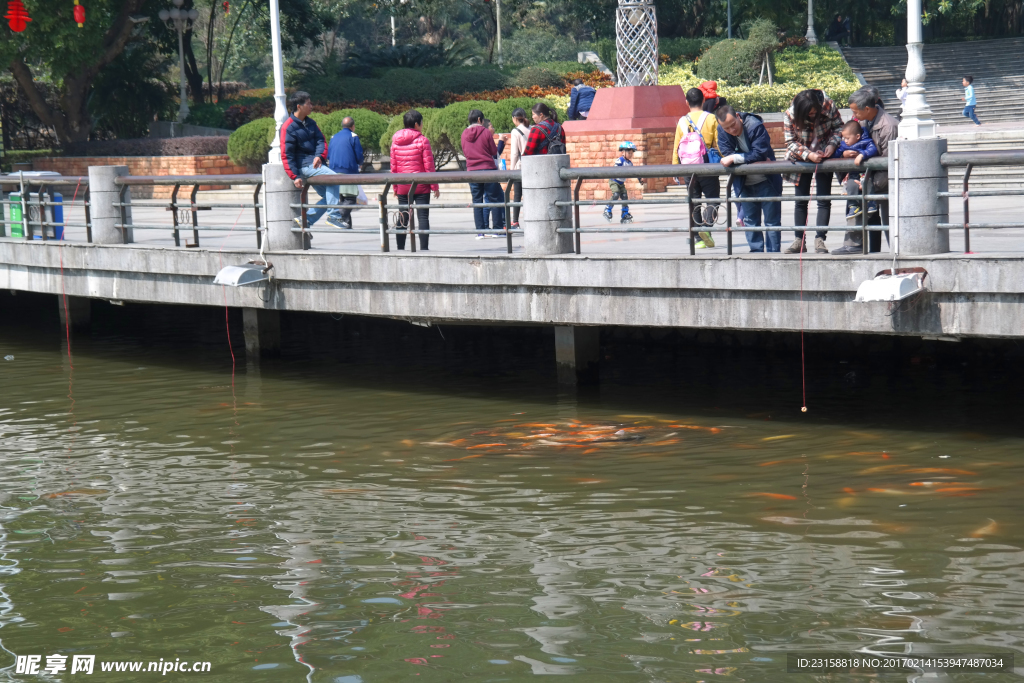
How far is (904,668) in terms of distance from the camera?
19.5 ft

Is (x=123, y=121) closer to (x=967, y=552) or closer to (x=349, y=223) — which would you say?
(x=349, y=223)

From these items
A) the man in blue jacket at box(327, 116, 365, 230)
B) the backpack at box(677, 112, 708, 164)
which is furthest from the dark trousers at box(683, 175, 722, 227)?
the man in blue jacket at box(327, 116, 365, 230)

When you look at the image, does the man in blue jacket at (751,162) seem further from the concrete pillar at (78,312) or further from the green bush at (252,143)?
the green bush at (252,143)

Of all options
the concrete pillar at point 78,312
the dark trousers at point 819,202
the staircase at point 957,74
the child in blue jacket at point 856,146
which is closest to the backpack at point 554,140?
the dark trousers at point 819,202

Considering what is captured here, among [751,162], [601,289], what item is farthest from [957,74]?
[601,289]

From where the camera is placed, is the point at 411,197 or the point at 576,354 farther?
the point at 576,354

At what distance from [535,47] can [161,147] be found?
99.2ft

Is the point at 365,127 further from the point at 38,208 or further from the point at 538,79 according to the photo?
the point at 38,208

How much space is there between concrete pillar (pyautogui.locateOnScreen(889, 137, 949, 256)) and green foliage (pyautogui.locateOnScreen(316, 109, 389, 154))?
21.2m

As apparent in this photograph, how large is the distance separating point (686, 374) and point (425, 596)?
6.79m

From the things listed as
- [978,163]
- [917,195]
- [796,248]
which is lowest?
[796,248]

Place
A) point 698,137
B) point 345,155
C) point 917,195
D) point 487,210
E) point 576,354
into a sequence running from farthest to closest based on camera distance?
1. point 487,210
2. point 345,155
3. point 698,137
4. point 576,354
5. point 917,195

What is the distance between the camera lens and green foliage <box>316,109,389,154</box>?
1163 inches

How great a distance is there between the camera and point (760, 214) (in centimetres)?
1092
